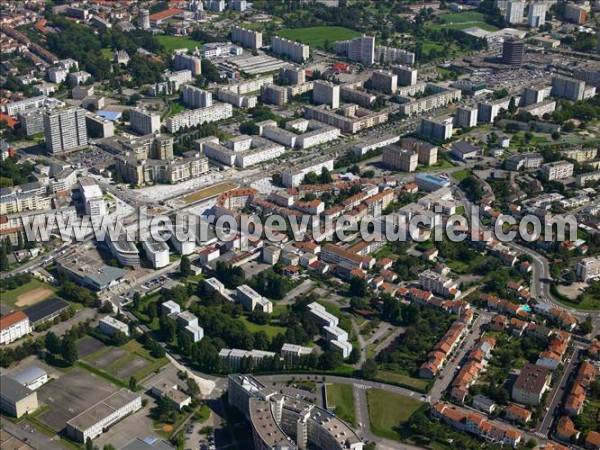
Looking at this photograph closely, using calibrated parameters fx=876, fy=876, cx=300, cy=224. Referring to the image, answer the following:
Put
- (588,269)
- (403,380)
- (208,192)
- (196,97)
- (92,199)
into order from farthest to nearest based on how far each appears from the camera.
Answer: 1. (196,97)
2. (208,192)
3. (92,199)
4. (588,269)
5. (403,380)

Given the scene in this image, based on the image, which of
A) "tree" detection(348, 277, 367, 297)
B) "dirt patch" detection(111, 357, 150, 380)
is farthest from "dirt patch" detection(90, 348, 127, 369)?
"tree" detection(348, 277, 367, 297)

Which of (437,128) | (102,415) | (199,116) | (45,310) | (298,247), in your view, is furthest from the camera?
(199,116)

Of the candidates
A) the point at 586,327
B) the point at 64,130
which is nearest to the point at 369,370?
the point at 586,327

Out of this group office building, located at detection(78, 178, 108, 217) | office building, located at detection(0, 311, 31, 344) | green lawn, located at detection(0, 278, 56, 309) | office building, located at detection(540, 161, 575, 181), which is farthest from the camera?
office building, located at detection(540, 161, 575, 181)

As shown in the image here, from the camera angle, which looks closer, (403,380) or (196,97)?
(403,380)

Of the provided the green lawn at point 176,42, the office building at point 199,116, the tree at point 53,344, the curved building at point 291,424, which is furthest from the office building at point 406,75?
the curved building at point 291,424

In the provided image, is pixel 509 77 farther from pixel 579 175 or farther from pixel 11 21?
pixel 11 21

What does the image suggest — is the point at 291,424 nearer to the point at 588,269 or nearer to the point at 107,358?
the point at 107,358

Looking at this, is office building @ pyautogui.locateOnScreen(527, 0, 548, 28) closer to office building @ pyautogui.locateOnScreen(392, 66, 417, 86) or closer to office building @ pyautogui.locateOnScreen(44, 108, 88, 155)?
office building @ pyautogui.locateOnScreen(392, 66, 417, 86)
